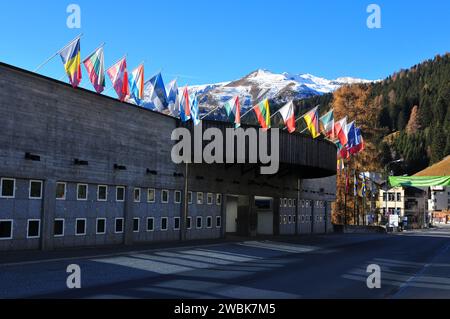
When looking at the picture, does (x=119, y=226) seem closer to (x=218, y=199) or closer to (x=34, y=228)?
(x=34, y=228)

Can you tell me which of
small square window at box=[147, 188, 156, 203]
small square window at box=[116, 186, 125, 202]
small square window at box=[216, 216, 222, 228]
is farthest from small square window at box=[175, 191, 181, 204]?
small square window at box=[116, 186, 125, 202]

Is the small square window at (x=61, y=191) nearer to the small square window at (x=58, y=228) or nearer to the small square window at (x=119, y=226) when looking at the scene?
the small square window at (x=58, y=228)

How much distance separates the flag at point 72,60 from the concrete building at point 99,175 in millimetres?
824

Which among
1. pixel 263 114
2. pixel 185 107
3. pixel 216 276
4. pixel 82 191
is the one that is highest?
pixel 263 114

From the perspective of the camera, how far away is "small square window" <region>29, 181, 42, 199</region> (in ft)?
73.1

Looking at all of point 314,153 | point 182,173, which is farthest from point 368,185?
point 182,173

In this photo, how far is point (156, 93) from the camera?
2836 cm

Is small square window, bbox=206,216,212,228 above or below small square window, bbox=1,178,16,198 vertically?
below

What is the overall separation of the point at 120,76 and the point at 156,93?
2.80 meters

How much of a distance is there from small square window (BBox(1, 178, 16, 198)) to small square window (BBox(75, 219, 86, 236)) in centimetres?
401

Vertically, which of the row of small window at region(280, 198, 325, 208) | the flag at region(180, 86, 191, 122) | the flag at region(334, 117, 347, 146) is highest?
the flag at region(334, 117, 347, 146)

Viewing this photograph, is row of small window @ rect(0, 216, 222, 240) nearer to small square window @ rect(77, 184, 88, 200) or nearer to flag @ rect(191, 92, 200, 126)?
small square window @ rect(77, 184, 88, 200)

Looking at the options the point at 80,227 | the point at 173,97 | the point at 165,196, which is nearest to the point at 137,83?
the point at 173,97

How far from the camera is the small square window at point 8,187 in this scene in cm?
2098
